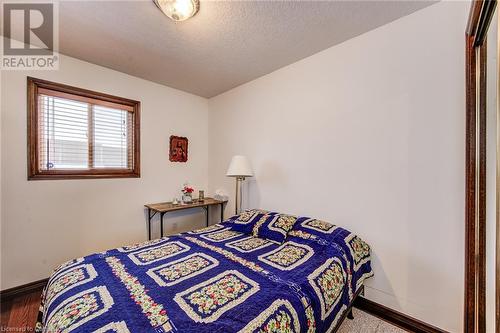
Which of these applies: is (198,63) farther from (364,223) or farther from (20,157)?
(364,223)

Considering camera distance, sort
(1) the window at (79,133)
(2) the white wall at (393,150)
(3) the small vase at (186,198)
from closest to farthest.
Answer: (2) the white wall at (393,150), (1) the window at (79,133), (3) the small vase at (186,198)

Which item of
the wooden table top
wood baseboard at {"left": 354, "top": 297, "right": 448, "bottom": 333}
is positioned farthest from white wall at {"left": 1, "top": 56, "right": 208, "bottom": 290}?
wood baseboard at {"left": 354, "top": 297, "right": 448, "bottom": 333}

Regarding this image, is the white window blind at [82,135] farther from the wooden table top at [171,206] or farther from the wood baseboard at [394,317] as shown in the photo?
the wood baseboard at [394,317]

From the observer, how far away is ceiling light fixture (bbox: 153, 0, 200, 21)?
1561mm

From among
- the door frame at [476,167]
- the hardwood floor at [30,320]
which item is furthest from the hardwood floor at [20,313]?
the door frame at [476,167]

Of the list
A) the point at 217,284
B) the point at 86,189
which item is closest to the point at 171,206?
the point at 86,189

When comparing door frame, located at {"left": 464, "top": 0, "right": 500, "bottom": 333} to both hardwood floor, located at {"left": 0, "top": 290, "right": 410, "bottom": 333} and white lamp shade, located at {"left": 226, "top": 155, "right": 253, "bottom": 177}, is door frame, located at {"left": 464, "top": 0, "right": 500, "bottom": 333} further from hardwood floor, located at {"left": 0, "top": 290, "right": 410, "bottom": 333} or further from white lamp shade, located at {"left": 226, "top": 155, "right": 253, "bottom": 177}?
white lamp shade, located at {"left": 226, "top": 155, "right": 253, "bottom": 177}

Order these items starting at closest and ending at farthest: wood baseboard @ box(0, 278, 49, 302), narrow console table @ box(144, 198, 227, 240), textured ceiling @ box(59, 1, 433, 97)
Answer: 1. textured ceiling @ box(59, 1, 433, 97)
2. wood baseboard @ box(0, 278, 49, 302)
3. narrow console table @ box(144, 198, 227, 240)

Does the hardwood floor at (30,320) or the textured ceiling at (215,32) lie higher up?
the textured ceiling at (215,32)

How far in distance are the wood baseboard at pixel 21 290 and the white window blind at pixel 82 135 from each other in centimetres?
121

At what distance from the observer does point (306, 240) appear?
1.97 metres

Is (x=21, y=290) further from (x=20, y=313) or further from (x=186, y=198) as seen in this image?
(x=186, y=198)

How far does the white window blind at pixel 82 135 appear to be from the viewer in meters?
2.30

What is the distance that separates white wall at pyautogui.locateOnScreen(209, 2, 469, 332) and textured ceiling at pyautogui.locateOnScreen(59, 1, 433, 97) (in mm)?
231
